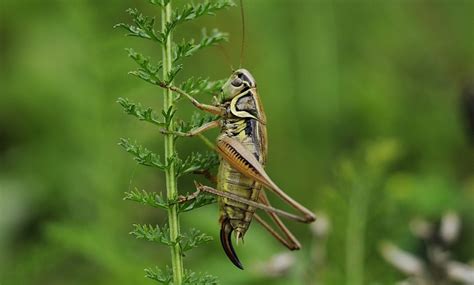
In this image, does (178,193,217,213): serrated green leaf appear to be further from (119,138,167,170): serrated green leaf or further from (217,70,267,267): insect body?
(217,70,267,267): insect body

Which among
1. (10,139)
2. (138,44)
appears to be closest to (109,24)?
(138,44)

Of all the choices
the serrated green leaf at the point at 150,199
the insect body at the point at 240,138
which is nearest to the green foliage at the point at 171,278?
the serrated green leaf at the point at 150,199

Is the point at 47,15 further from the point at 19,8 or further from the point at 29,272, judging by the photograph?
the point at 29,272

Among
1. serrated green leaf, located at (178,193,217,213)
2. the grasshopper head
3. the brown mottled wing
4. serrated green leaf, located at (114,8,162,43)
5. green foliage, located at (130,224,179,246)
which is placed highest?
the grasshopper head

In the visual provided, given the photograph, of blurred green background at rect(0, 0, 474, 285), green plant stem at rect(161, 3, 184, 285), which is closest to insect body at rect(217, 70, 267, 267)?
blurred green background at rect(0, 0, 474, 285)

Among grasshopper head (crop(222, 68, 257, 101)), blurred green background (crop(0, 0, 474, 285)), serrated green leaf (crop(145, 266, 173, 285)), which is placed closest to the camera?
serrated green leaf (crop(145, 266, 173, 285))

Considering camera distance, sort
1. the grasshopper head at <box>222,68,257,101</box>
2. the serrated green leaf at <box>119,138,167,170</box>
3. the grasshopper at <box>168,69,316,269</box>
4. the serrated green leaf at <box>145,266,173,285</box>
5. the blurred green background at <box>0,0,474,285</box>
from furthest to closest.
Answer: the blurred green background at <box>0,0,474,285</box> → the grasshopper head at <box>222,68,257,101</box> → the grasshopper at <box>168,69,316,269</box> → the serrated green leaf at <box>119,138,167,170</box> → the serrated green leaf at <box>145,266,173,285</box>

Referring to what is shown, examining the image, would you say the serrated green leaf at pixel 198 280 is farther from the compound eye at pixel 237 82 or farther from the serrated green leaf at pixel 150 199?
the compound eye at pixel 237 82
